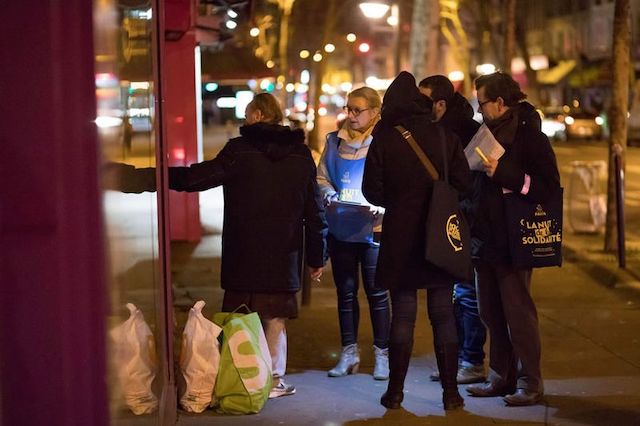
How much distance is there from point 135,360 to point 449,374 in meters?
2.29

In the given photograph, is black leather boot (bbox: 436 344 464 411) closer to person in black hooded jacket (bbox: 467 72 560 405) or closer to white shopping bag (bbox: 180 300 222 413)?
person in black hooded jacket (bbox: 467 72 560 405)

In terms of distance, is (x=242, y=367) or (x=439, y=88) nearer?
(x=242, y=367)

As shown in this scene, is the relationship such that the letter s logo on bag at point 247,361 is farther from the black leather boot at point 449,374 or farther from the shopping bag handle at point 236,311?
the black leather boot at point 449,374

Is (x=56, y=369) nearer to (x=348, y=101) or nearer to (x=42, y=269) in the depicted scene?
(x=42, y=269)

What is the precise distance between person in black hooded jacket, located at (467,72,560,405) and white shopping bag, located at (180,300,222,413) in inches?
63.0

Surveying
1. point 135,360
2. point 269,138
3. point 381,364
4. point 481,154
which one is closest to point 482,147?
point 481,154

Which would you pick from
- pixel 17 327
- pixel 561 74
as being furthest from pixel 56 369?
pixel 561 74

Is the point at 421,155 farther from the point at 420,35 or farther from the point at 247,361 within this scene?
the point at 420,35

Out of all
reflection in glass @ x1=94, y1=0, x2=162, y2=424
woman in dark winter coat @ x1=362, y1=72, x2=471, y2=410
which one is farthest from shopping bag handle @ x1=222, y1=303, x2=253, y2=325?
woman in dark winter coat @ x1=362, y1=72, x2=471, y2=410

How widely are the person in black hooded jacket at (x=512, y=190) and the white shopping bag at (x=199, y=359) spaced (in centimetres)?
160

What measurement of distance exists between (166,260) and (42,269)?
289 centimetres

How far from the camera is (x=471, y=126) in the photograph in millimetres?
6371

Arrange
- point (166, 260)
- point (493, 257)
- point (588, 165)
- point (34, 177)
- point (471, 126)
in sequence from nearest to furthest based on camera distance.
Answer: point (34, 177)
point (166, 260)
point (493, 257)
point (471, 126)
point (588, 165)

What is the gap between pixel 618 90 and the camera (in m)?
12.1
